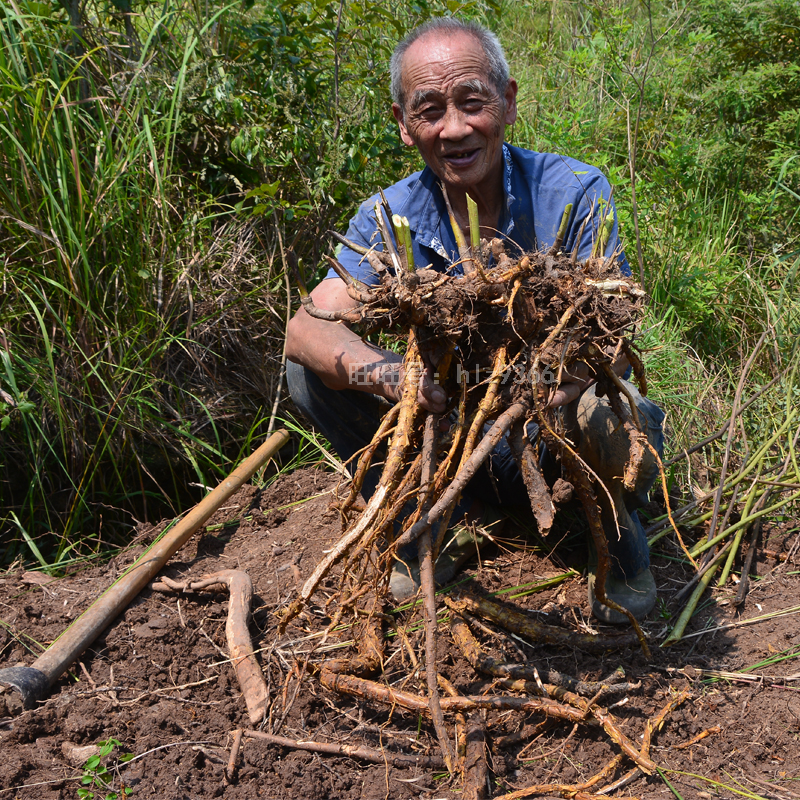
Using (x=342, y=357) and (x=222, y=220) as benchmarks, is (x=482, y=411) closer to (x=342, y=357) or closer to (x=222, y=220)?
(x=342, y=357)

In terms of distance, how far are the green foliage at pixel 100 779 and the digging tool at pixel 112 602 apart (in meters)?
0.28

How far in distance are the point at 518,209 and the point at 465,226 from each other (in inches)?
6.5

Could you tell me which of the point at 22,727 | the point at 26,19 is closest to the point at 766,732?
the point at 22,727

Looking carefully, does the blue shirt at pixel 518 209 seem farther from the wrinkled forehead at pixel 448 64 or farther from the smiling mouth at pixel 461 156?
the wrinkled forehead at pixel 448 64

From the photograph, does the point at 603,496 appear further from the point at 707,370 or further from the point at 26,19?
the point at 26,19

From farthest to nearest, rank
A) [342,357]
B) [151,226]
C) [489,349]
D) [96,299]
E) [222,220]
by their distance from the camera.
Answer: [222,220], [151,226], [96,299], [342,357], [489,349]

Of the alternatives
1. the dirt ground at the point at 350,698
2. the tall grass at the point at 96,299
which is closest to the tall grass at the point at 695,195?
the dirt ground at the point at 350,698

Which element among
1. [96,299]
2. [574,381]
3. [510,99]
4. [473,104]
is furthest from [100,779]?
[510,99]

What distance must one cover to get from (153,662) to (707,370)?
229 centimetres

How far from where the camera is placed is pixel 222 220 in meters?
2.94

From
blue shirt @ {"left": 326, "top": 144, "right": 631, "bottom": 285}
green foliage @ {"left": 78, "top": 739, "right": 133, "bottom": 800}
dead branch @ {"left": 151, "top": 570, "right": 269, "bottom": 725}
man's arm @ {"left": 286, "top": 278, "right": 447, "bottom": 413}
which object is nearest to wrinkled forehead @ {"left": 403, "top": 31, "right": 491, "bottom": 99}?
blue shirt @ {"left": 326, "top": 144, "right": 631, "bottom": 285}

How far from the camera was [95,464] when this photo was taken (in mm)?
2393

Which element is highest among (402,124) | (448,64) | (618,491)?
(448,64)

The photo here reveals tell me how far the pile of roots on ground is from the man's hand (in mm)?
21
